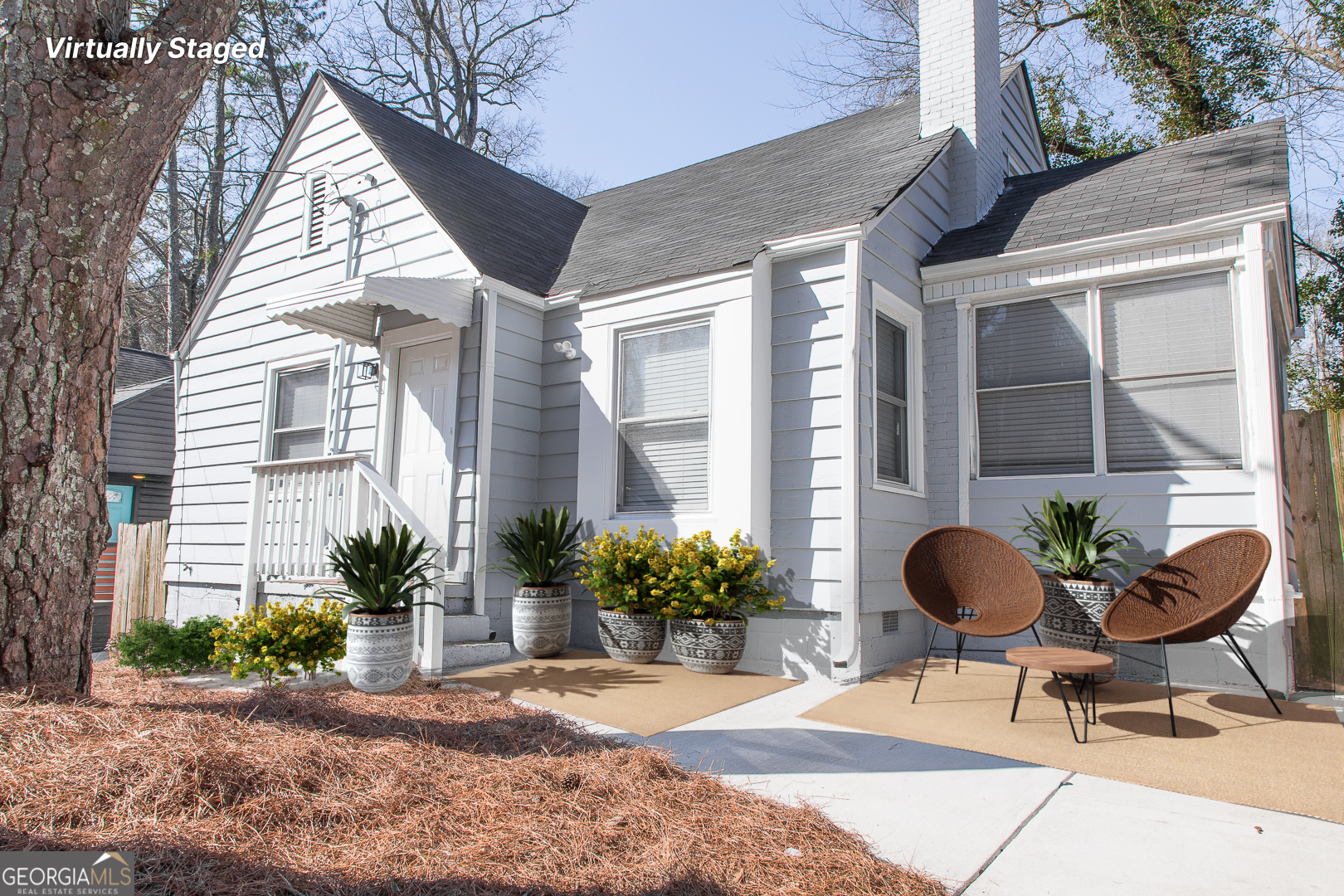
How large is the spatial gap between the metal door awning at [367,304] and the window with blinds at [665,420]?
134 centimetres

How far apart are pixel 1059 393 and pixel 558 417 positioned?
377 centimetres

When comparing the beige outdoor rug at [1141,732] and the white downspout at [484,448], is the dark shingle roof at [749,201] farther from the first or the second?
the beige outdoor rug at [1141,732]

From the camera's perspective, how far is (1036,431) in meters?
5.40

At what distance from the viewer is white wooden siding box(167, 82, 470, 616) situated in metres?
6.91

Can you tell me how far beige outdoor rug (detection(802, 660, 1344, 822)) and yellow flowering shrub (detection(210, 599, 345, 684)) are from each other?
2.85m

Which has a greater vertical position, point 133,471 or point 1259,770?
point 133,471

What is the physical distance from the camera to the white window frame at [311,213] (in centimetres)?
756

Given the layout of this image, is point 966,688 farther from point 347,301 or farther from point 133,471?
point 133,471

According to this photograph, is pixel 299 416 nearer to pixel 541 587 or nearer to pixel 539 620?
pixel 541 587

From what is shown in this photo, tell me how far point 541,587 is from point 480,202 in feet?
13.6

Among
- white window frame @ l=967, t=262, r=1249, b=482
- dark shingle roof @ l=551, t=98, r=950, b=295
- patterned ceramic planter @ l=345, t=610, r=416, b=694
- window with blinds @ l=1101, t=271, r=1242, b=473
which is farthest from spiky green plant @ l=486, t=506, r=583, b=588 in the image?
window with blinds @ l=1101, t=271, r=1242, b=473

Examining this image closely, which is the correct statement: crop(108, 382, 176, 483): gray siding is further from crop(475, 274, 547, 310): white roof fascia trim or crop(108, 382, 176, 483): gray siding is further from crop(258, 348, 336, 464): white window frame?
crop(475, 274, 547, 310): white roof fascia trim

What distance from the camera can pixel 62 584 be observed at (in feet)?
10.2

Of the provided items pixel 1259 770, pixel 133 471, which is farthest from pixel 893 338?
pixel 133 471
